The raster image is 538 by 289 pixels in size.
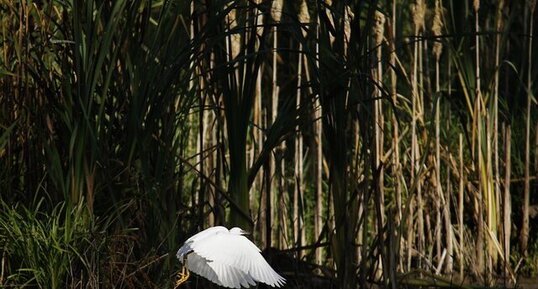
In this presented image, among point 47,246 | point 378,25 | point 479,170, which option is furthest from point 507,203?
point 47,246

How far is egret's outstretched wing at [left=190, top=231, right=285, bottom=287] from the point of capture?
4729mm

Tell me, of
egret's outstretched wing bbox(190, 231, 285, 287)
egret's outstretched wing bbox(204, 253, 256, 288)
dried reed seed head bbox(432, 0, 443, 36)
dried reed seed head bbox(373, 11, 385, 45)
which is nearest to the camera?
egret's outstretched wing bbox(190, 231, 285, 287)

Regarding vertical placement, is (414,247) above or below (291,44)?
below

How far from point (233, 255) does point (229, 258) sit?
0.03 m

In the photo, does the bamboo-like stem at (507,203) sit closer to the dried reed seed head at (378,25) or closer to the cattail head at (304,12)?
the dried reed seed head at (378,25)

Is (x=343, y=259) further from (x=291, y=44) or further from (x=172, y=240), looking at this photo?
(x=291, y=44)

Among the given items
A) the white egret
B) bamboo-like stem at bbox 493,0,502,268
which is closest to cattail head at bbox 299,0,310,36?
bamboo-like stem at bbox 493,0,502,268

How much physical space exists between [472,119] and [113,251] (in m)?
3.09

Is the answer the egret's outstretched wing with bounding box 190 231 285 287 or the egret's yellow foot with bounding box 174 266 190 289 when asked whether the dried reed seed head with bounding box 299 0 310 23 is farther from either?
the egret's outstretched wing with bounding box 190 231 285 287

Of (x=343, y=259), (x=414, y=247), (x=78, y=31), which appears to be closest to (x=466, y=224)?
(x=414, y=247)

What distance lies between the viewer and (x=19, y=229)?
5426 millimetres

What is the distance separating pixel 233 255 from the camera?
4805mm

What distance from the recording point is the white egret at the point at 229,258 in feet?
15.6

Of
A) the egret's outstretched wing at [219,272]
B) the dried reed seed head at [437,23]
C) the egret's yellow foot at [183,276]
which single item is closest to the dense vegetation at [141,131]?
the egret's yellow foot at [183,276]
